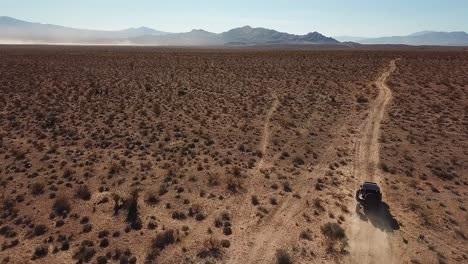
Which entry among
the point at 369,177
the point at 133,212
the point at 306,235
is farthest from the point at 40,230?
the point at 369,177

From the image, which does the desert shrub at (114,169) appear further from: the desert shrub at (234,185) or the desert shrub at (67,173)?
the desert shrub at (234,185)

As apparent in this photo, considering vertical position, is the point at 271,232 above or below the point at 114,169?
below

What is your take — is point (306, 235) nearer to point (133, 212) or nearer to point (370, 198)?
point (370, 198)

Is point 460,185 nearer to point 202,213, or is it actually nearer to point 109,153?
point 202,213

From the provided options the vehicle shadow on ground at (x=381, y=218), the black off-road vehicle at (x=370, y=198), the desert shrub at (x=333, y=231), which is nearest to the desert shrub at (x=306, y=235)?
the desert shrub at (x=333, y=231)

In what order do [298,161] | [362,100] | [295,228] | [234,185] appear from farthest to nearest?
[362,100] → [298,161] → [234,185] → [295,228]

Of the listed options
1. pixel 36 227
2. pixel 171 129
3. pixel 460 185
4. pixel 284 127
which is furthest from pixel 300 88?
pixel 36 227

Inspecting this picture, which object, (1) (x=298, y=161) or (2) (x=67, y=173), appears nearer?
(2) (x=67, y=173)
